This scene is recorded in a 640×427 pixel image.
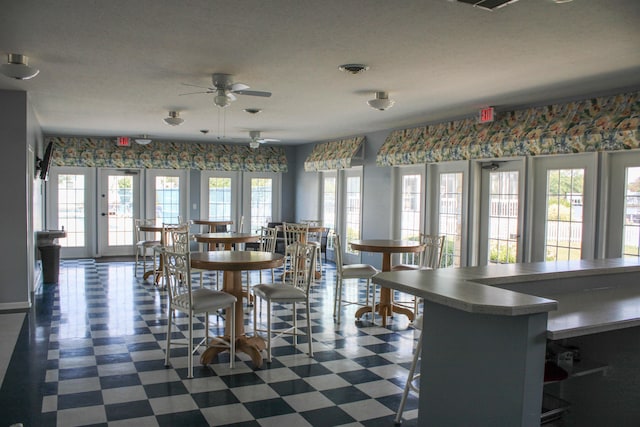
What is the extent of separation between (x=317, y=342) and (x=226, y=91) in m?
2.51

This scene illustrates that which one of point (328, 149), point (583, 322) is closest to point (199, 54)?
point (583, 322)

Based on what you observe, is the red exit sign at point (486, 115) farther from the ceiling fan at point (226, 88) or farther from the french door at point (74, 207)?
the french door at point (74, 207)

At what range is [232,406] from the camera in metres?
3.40

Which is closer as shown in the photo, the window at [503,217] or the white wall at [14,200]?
the white wall at [14,200]

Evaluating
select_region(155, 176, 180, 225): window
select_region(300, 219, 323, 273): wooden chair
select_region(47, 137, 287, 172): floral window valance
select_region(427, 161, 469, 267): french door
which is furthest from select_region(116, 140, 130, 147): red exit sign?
select_region(427, 161, 469, 267): french door

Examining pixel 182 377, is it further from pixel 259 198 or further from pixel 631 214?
pixel 259 198

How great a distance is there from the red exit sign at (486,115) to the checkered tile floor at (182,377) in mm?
2667

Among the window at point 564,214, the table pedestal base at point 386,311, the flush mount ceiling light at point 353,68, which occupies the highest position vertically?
the flush mount ceiling light at point 353,68

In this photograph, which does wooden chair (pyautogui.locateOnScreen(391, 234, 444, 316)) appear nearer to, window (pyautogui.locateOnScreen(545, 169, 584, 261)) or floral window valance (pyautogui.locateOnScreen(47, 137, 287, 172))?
window (pyautogui.locateOnScreen(545, 169, 584, 261))

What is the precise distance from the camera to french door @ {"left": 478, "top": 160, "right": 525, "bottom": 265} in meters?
6.38

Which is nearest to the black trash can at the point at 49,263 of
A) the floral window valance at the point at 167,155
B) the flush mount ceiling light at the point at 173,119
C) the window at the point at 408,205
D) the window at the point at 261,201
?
the flush mount ceiling light at the point at 173,119

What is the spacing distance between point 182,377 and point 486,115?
4649 millimetres

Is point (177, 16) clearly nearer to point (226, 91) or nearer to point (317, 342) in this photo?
point (226, 91)

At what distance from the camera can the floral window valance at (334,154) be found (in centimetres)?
943
